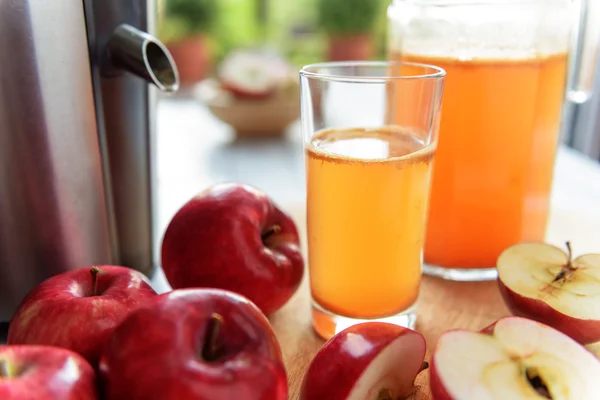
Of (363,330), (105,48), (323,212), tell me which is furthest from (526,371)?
(105,48)

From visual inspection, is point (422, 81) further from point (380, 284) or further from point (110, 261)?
point (110, 261)

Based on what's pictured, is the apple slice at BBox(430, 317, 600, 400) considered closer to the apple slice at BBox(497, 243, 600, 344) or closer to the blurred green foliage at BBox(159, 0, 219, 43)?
the apple slice at BBox(497, 243, 600, 344)

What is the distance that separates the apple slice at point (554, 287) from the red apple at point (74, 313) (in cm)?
33

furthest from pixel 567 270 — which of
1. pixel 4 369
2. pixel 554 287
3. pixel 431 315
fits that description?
pixel 4 369

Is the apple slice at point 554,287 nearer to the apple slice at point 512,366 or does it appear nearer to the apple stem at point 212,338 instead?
the apple slice at point 512,366

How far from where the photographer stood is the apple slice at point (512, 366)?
1.34 ft

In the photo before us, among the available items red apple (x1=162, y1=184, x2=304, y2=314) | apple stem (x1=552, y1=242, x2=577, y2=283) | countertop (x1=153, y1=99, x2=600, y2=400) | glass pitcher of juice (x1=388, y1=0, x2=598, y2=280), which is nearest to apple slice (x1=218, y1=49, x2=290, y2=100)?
countertop (x1=153, y1=99, x2=600, y2=400)

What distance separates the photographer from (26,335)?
18.3 inches

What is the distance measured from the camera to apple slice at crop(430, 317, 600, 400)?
409 mm

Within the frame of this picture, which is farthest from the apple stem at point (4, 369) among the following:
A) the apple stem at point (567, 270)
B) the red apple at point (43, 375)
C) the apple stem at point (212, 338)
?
the apple stem at point (567, 270)

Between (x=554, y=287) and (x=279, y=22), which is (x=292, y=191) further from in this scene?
(x=279, y=22)

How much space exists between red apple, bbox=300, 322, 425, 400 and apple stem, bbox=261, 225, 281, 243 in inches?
7.0

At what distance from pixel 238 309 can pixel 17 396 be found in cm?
14

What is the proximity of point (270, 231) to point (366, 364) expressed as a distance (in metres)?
0.22
